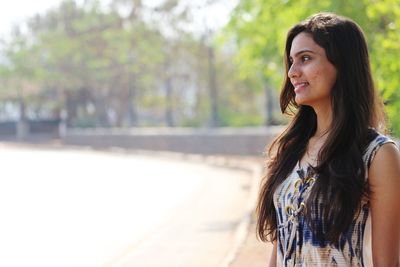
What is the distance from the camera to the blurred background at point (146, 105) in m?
9.27

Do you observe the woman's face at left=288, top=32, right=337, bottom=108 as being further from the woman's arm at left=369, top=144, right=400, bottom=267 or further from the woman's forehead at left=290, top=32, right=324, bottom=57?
the woman's arm at left=369, top=144, right=400, bottom=267

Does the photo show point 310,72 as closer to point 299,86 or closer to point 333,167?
point 299,86

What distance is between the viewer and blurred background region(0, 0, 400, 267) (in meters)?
9.27

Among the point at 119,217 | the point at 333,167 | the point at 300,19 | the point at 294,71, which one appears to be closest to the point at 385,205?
the point at 333,167

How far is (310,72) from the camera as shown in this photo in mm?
2479

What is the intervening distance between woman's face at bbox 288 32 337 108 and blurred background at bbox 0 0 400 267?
0.40 m

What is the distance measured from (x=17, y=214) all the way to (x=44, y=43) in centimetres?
4400

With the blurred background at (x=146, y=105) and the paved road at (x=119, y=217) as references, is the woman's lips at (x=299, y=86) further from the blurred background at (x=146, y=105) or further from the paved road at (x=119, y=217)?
the paved road at (x=119, y=217)

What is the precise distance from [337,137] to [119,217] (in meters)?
9.68

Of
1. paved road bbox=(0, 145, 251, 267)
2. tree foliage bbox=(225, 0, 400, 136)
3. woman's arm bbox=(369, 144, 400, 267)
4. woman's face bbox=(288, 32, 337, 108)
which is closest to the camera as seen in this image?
woman's arm bbox=(369, 144, 400, 267)

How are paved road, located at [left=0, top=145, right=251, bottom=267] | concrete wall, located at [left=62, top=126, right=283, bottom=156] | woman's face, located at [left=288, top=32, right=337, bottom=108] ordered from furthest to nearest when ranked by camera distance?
concrete wall, located at [left=62, top=126, right=283, bottom=156] < paved road, located at [left=0, top=145, right=251, bottom=267] < woman's face, located at [left=288, top=32, right=337, bottom=108]

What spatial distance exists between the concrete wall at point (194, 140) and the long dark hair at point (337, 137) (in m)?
19.9

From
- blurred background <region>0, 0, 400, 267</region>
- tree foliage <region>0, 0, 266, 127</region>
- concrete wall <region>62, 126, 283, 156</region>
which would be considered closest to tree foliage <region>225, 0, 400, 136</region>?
blurred background <region>0, 0, 400, 267</region>

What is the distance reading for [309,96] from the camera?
99.0 inches
